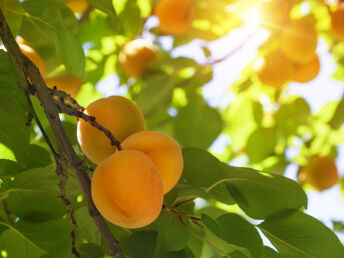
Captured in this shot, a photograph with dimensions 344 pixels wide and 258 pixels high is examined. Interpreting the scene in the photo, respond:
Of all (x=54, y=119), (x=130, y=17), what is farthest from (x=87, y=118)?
(x=130, y=17)

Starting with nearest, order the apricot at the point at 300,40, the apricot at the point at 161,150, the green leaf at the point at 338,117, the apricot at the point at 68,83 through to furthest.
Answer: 1. the apricot at the point at 161,150
2. the apricot at the point at 68,83
3. the apricot at the point at 300,40
4. the green leaf at the point at 338,117

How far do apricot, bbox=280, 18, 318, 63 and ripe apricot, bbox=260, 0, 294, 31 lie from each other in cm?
4

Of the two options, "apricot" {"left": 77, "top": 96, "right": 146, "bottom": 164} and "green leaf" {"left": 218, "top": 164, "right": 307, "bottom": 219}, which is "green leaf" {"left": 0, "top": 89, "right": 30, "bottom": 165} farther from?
"green leaf" {"left": 218, "top": 164, "right": 307, "bottom": 219}

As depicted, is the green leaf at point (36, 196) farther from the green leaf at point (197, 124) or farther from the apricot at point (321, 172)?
the apricot at point (321, 172)

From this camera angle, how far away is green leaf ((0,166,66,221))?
39.9 inches

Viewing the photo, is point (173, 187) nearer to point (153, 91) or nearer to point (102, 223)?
point (102, 223)

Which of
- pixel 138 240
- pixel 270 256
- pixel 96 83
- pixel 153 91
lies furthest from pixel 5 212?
pixel 96 83

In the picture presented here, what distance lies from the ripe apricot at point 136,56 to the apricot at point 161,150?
123 cm

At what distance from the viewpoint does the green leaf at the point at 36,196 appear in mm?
1013

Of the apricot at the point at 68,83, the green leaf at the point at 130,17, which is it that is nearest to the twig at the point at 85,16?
the green leaf at the point at 130,17

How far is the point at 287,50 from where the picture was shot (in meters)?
2.08

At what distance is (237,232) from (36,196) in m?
0.46

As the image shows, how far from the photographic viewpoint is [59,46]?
1256 mm

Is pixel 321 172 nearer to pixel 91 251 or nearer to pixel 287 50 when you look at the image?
pixel 287 50
